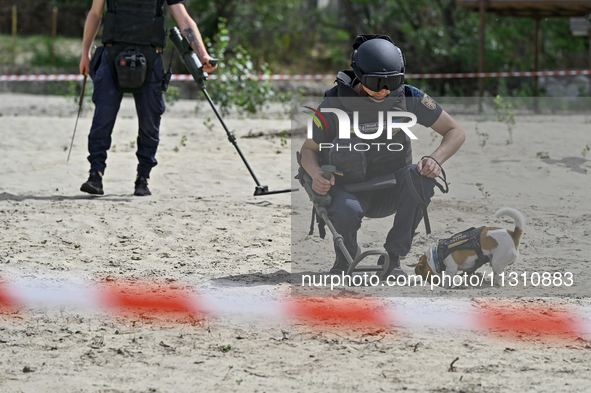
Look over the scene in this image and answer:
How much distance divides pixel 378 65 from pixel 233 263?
1.35 m

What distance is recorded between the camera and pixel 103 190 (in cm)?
592

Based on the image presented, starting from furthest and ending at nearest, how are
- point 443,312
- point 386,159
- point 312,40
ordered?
1. point 312,40
2. point 386,159
3. point 443,312

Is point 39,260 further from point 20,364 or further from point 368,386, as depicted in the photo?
point 368,386

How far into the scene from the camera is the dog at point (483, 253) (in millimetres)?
3535

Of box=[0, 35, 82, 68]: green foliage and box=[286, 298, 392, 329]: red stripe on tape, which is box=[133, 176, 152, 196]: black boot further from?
box=[0, 35, 82, 68]: green foliage

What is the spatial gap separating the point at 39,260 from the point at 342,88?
1.84 meters

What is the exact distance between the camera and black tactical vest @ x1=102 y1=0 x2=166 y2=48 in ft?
18.0

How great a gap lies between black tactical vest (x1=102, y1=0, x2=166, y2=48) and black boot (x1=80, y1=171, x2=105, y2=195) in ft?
3.20

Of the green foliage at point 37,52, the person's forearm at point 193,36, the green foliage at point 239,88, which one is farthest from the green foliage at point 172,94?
the green foliage at point 37,52

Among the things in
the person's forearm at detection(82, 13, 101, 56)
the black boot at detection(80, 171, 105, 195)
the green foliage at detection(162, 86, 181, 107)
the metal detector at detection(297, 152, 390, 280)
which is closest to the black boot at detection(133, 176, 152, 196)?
the black boot at detection(80, 171, 105, 195)

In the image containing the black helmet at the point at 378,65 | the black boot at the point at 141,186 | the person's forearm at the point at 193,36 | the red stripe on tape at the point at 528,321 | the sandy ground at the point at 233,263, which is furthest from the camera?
the black boot at the point at 141,186

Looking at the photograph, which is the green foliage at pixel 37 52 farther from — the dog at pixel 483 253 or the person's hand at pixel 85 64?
the dog at pixel 483 253

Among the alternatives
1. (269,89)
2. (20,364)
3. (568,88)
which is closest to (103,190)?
(20,364)

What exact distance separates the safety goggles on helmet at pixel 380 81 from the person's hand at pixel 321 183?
18.0 inches
